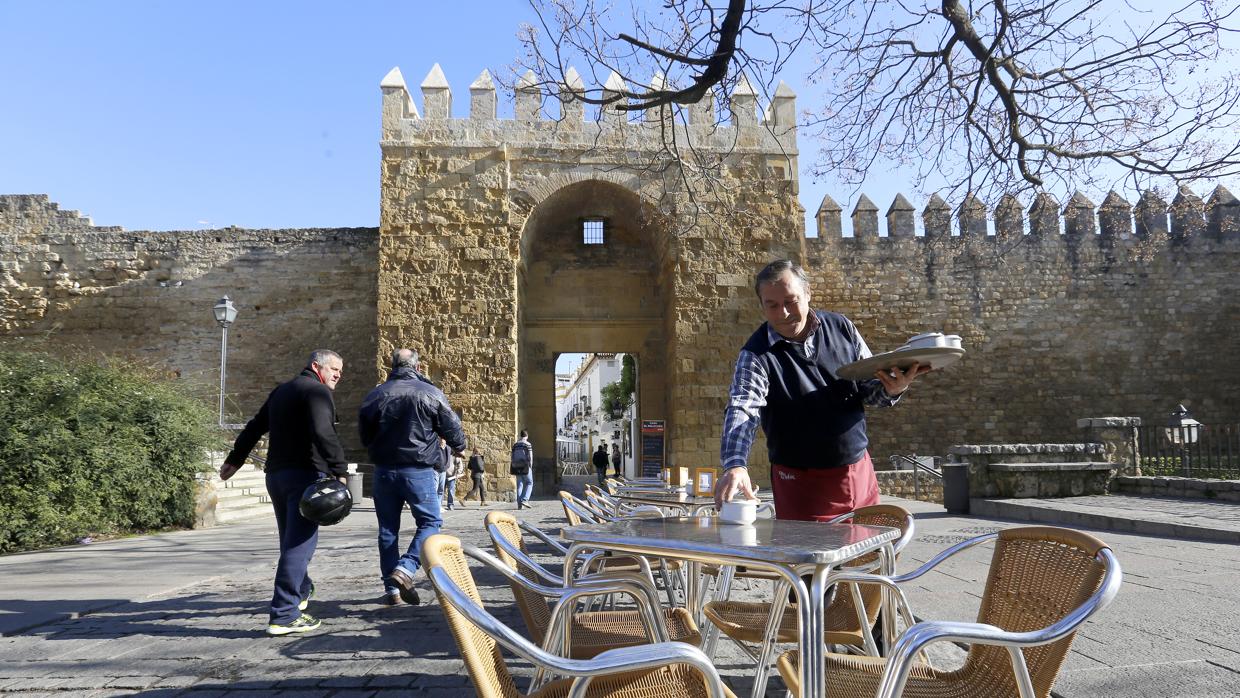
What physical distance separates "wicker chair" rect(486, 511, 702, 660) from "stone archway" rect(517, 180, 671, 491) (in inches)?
470

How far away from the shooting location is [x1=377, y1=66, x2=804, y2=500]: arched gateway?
12.3m

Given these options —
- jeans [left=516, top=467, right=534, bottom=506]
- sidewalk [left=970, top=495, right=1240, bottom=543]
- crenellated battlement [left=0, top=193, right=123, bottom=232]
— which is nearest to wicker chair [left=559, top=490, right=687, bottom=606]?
sidewalk [left=970, top=495, right=1240, bottom=543]

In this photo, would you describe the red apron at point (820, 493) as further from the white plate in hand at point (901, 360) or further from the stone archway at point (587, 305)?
the stone archway at point (587, 305)

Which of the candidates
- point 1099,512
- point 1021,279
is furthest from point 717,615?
point 1021,279

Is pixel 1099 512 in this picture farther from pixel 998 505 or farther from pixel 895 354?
pixel 895 354

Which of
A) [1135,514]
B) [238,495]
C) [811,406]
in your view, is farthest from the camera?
[238,495]

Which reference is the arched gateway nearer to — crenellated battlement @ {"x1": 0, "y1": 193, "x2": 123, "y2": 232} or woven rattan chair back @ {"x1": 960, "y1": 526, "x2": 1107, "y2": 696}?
crenellated battlement @ {"x1": 0, "y1": 193, "x2": 123, "y2": 232}

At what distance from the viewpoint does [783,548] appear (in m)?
1.63

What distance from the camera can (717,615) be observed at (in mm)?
2273

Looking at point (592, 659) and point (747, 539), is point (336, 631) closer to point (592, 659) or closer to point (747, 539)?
point (747, 539)

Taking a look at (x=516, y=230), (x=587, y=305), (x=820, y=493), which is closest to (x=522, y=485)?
(x=516, y=230)

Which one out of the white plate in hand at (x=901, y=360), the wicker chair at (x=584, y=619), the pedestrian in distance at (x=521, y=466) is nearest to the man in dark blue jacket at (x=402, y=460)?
the wicker chair at (x=584, y=619)

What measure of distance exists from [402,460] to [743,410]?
2.24 meters

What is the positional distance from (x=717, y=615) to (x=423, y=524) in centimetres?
225
